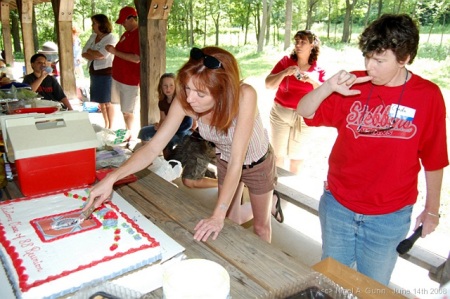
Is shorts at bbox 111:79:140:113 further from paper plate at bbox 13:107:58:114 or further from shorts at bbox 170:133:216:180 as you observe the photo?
paper plate at bbox 13:107:58:114

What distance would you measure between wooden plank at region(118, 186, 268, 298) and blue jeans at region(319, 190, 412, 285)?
0.65m

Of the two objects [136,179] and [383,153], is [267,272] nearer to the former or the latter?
[383,153]

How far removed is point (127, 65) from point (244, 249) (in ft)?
11.8

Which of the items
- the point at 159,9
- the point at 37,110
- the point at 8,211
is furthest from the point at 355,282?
the point at 159,9

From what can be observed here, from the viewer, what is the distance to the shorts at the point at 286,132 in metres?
3.36

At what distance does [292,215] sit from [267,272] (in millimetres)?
2023

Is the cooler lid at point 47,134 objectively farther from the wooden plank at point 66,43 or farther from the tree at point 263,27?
the tree at point 263,27

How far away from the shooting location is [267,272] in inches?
42.4

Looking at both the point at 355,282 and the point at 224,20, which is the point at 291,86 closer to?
the point at 355,282

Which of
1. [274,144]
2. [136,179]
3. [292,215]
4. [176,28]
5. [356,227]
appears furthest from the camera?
[176,28]

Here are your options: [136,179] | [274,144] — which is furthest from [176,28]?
[136,179]

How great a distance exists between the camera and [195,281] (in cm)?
74

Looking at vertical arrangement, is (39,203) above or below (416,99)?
below

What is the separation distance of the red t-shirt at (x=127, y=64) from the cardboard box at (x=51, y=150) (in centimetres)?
270
